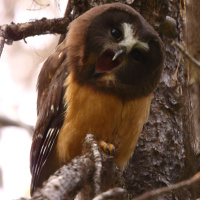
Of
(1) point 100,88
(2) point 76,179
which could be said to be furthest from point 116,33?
(2) point 76,179

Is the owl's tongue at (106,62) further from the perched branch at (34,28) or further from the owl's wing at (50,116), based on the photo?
the perched branch at (34,28)

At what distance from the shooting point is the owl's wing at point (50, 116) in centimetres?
324

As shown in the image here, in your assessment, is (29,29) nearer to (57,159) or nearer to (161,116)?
(57,159)

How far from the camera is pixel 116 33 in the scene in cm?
318

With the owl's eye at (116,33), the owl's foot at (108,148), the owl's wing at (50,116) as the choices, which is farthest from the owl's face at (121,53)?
the owl's foot at (108,148)

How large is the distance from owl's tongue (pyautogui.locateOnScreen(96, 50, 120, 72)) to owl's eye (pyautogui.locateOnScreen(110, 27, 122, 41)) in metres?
0.15

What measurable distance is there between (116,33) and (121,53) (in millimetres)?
246

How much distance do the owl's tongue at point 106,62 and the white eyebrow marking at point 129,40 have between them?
0.15 meters

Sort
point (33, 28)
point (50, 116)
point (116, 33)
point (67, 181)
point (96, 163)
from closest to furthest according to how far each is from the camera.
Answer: point (67, 181), point (96, 163), point (116, 33), point (50, 116), point (33, 28)

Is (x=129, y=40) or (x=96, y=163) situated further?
(x=129, y=40)

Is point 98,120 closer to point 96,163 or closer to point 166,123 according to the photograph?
point 166,123

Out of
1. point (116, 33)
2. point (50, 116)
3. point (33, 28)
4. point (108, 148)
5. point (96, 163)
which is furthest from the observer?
point (33, 28)

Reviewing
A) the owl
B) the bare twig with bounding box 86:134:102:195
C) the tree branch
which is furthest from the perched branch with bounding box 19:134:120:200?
the tree branch

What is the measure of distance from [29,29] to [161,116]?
1536 mm
